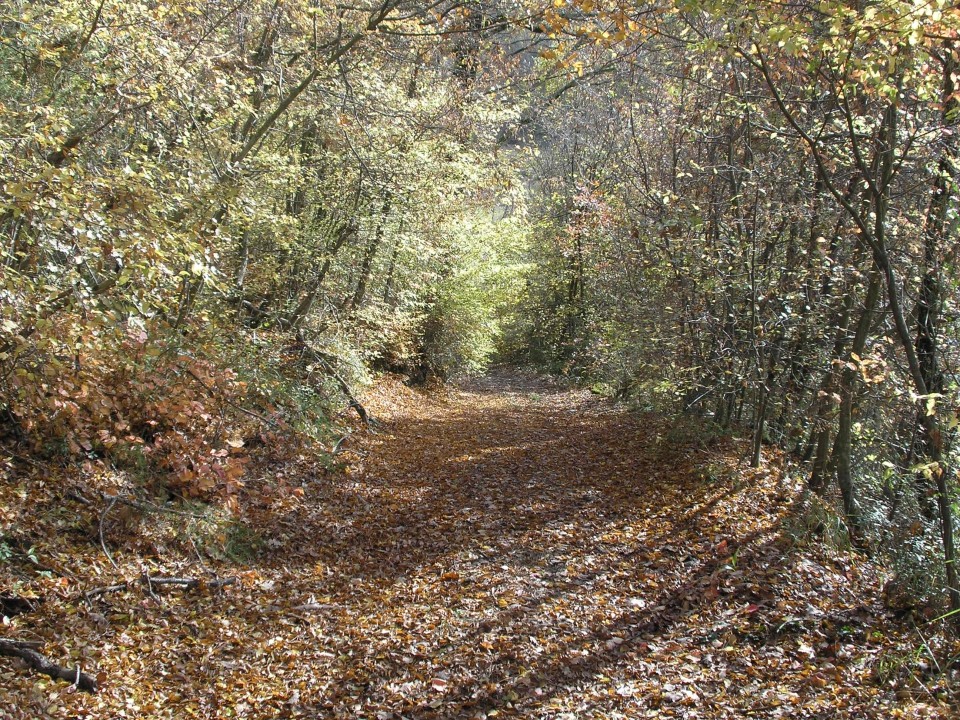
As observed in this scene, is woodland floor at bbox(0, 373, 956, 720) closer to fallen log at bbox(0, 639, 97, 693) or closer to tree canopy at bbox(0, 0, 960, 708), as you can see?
fallen log at bbox(0, 639, 97, 693)

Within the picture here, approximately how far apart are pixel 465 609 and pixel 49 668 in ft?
9.99

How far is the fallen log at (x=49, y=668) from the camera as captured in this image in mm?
4191

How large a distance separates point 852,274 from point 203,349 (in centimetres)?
707

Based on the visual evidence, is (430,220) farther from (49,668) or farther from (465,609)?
(49,668)

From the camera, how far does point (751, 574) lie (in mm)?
6371

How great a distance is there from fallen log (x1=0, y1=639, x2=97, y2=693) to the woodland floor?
2.2 inches

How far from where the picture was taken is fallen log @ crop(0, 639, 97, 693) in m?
4.19

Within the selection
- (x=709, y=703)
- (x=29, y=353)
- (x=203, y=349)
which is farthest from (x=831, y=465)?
(x=29, y=353)

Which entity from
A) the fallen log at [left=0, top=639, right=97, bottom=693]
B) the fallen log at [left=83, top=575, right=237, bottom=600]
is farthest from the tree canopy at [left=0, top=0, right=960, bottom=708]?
the fallen log at [left=0, top=639, right=97, bottom=693]

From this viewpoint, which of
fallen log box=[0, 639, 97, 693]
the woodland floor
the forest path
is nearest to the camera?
fallen log box=[0, 639, 97, 693]

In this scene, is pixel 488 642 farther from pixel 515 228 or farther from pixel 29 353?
pixel 515 228

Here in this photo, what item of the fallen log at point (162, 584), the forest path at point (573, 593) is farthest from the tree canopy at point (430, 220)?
the forest path at point (573, 593)

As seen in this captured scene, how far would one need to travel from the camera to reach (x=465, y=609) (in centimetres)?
597

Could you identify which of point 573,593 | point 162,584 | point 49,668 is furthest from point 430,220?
point 49,668
